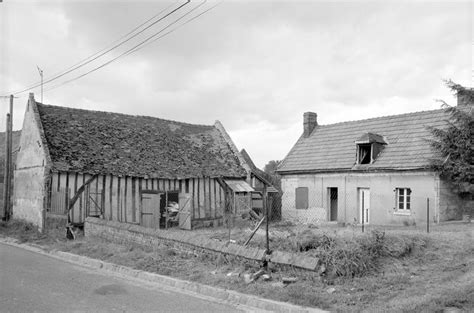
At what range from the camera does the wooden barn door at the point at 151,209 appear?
19516 millimetres

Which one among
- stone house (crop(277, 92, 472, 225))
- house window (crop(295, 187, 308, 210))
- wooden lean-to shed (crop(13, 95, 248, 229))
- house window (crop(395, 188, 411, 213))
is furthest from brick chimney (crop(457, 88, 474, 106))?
wooden lean-to shed (crop(13, 95, 248, 229))

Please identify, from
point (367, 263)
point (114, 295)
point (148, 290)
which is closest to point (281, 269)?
point (367, 263)

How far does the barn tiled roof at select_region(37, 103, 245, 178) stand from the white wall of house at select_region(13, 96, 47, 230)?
1.76ft

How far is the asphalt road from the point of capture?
701cm

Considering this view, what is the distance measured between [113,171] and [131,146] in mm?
2940

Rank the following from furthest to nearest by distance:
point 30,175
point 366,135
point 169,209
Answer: point 366,135 < point 169,209 < point 30,175

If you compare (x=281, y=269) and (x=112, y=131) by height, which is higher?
(x=112, y=131)

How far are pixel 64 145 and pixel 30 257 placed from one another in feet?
25.2

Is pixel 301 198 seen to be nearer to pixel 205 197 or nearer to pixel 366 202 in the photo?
pixel 366 202

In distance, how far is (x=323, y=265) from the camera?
8.01 meters

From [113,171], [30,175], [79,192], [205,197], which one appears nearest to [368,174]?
[205,197]

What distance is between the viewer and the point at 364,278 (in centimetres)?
760

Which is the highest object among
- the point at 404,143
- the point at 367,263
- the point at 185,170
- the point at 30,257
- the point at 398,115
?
the point at 398,115

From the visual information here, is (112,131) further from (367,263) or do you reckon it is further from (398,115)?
(367,263)
